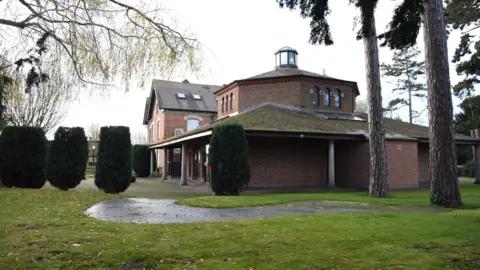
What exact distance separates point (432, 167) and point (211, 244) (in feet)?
29.5

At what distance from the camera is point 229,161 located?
14023mm

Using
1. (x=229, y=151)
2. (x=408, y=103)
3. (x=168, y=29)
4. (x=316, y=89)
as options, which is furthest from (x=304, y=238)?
(x=408, y=103)

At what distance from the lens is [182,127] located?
120 feet

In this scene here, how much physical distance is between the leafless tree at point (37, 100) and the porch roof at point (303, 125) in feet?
22.5

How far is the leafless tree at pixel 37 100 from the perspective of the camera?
7.31 meters

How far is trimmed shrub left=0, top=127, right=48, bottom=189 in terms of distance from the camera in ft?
46.8

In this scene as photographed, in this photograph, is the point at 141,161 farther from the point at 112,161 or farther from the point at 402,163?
the point at 402,163

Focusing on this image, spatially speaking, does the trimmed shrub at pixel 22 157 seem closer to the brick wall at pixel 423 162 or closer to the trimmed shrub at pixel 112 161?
the trimmed shrub at pixel 112 161

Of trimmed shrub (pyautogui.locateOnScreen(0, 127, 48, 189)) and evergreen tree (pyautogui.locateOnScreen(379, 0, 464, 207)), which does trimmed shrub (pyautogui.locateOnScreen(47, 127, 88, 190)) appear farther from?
evergreen tree (pyautogui.locateOnScreen(379, 0, 464, 207))

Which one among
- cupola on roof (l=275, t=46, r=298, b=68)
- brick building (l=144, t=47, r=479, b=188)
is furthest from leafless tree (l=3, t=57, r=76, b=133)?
cupola on roof (l=275, t=46, r=298, b=68)

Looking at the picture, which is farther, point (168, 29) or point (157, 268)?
point (168, 29)

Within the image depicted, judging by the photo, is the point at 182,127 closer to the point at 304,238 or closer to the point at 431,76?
the point at 431,76

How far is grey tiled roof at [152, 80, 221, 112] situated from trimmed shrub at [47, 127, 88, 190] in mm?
21029

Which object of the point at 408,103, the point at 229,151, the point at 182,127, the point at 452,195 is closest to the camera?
the point at 452,195
